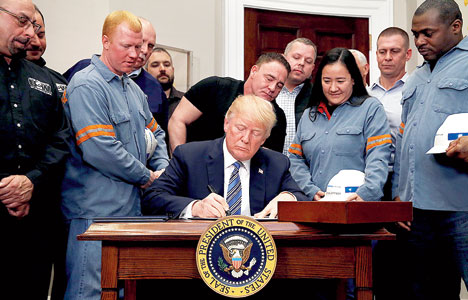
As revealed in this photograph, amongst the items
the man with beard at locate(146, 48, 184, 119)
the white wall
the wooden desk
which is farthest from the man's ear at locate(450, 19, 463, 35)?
the white wall

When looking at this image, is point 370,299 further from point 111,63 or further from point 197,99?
point 197,99

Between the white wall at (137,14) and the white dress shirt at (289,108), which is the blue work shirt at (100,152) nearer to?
the white dress shirt at (289,108)

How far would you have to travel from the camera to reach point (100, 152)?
2498mm

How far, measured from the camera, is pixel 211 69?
523cm

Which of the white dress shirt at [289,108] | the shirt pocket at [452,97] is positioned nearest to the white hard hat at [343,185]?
the shirt pocket at [452,97]

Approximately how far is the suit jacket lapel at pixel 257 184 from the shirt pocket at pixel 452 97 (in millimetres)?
833

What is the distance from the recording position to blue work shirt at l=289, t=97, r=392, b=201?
2812mm

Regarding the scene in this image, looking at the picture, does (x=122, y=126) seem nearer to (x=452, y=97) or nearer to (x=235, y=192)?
(x=235, y=192)

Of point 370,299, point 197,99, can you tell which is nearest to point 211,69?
point 197,99

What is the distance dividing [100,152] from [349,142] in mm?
1200

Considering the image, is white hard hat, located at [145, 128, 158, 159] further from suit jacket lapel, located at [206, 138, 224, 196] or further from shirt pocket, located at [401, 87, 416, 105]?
shirt pocket, located at [401, 87, 416, 105]

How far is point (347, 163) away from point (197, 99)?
1.01m

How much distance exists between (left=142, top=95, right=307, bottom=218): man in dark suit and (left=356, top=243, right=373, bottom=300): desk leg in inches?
26.4

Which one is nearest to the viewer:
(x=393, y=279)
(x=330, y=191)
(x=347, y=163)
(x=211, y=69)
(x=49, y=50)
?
(x=330, y=191)
